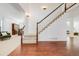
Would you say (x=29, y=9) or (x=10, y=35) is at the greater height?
(x=29, y=9)

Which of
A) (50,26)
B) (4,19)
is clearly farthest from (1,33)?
(50,26)

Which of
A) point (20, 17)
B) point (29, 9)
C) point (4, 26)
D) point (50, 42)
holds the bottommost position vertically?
point (50, 42)

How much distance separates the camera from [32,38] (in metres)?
5.31

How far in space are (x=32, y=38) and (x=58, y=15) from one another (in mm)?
1519

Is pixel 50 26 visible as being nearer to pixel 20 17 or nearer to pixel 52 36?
pixel 52 36

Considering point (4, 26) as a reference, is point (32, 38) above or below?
below

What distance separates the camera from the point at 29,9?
351cm

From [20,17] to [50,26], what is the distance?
226cm

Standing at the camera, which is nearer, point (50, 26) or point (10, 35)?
point (10, 35)

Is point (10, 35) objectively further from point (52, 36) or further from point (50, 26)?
point (50, 26)

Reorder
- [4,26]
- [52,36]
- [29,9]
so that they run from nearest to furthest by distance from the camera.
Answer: [4,26] < [29,9] < [52,36]

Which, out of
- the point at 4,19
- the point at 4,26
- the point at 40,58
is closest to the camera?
the point at 40,58

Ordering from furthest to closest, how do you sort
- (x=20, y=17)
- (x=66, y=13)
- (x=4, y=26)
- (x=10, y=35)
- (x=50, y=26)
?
1. (x=66, y=13)
2. (x=50, y=26)
3. (x=20, y=17)
4. (x=4, y=26)
5. (x=10, y=35)

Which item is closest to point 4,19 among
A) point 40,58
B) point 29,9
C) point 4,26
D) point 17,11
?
point 4,26
